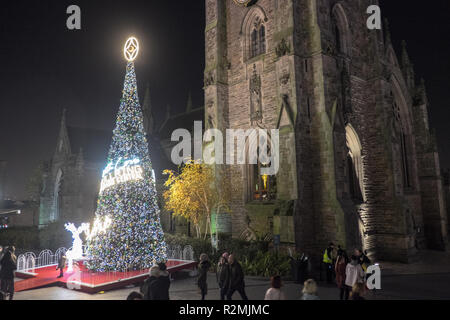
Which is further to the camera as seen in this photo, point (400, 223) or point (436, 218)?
point (436, 218)

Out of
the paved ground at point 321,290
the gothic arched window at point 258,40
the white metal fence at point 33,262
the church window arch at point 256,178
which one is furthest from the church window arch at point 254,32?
the white metal fence at point 33,262

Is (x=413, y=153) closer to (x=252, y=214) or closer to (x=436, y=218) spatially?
(x=436, y=218)

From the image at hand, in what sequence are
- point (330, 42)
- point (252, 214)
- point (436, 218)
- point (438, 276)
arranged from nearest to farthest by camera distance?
point (438, 276) → point (330, 42) → point (252, 214) → point (436, 218)

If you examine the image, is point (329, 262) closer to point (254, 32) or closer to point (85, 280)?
point (85, 280)

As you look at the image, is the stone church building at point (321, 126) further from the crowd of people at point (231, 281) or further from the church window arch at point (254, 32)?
the crowd of people at point (231, 281)

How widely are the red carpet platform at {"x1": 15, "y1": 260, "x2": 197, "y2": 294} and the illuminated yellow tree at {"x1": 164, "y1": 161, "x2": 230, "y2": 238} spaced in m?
4.64

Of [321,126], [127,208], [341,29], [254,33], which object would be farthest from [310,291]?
[341,29]

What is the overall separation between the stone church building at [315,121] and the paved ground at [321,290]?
8.40 feet

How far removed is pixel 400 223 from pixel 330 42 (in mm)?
10171

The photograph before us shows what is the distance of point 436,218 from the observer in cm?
2162

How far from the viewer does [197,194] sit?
632 inches
